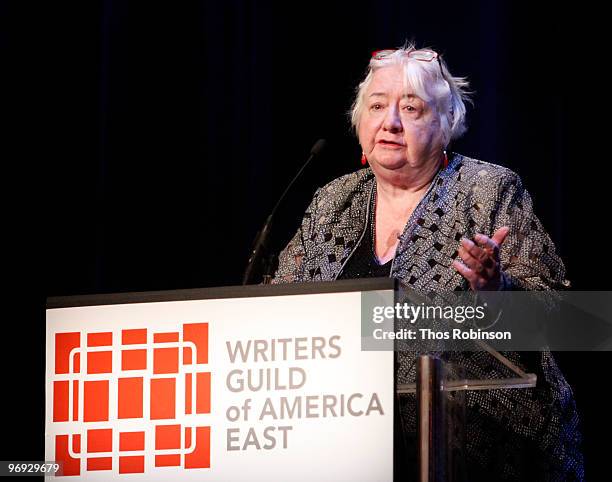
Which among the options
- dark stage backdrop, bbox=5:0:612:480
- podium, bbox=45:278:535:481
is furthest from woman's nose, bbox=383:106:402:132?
podium, bbox=45:278:535:481

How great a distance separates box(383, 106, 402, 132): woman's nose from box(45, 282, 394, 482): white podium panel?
105 cm

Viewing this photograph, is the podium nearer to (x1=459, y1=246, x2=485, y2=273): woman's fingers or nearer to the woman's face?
(x1=459, y1=246, x2=485, y2=273): woman's fingers

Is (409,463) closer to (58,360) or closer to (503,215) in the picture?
(58,360)

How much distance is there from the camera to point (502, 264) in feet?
8.41

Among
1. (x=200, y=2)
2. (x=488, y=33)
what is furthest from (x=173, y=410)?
(x=200, y=2)

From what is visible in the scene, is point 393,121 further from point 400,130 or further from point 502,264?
point 502,264

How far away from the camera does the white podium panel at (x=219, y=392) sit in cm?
185

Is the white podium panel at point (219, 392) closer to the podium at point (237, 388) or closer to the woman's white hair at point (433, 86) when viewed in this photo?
the podium at point (237, 388)

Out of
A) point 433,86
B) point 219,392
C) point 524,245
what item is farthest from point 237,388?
point 433,86

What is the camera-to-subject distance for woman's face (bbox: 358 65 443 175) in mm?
2855

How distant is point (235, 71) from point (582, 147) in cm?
130

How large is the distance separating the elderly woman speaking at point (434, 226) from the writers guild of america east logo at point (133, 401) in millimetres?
530

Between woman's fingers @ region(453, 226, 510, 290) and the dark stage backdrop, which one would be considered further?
the dark stage backdrop

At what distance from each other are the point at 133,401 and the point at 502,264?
1.01 metres
